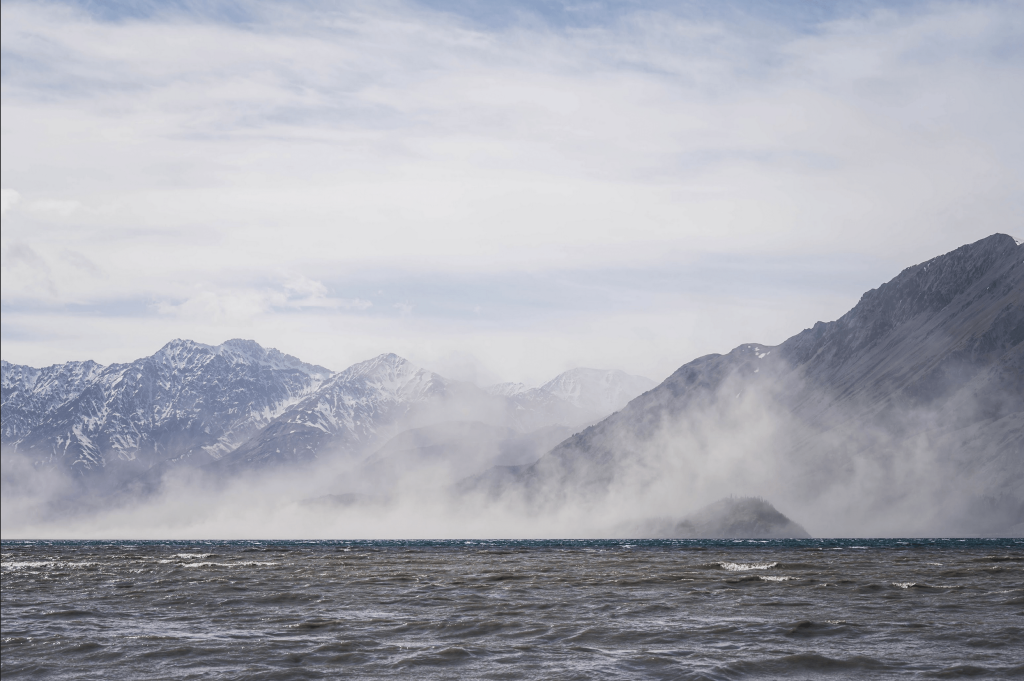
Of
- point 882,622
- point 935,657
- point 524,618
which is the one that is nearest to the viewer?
point 935,657

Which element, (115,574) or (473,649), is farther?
(115,574)

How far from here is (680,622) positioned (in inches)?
1842

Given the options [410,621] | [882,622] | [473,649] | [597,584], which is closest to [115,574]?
[597,584]

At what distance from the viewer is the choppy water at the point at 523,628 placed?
33.7 metres

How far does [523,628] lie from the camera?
148ft

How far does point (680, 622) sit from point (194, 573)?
65408 millimetres

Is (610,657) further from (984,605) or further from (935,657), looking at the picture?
(984,605)

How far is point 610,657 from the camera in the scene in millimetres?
35844

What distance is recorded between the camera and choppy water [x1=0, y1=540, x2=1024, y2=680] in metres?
33.7

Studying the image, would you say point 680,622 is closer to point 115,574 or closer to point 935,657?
point 935,657

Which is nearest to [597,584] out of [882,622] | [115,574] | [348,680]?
[882,622]

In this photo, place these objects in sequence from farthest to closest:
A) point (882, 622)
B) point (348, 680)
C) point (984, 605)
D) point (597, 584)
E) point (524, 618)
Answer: point (597, 584) → point (984, 605) → point (524, 618) → point (882, 622) → point (348, 680)

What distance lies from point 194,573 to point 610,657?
234 feet

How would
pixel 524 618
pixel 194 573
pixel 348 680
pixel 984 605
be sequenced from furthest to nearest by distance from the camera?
pixel 194 573, pixel 984 605, pixel 524 618, pixel 348 680
